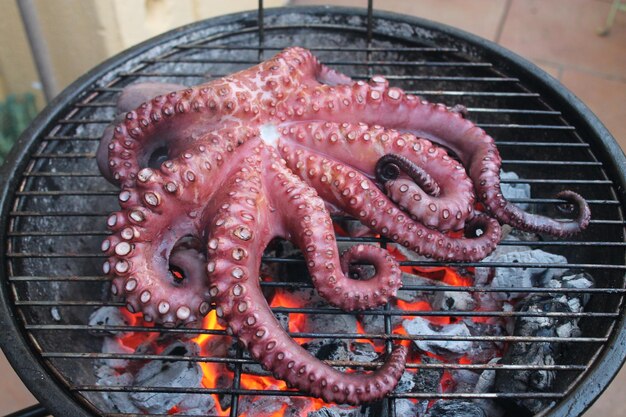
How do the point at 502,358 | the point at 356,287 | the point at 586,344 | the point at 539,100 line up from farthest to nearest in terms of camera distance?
the point at 539,100, the point at 502,358, the point at 586,344, the point at 356,287

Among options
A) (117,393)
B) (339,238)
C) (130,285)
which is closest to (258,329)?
(130,285)

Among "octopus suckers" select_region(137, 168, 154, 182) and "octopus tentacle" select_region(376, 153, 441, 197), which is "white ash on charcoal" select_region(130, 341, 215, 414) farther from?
"octopus tentacle" select_region(376, 153, 441, 197)

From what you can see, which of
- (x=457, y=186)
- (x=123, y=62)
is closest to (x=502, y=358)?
(x=457, y=186)

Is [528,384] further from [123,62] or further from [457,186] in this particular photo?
[123,62]

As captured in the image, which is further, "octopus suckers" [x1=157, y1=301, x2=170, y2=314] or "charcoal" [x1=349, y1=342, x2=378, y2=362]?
"charcoal" [x1=349, y1=342, x2=378, y2=362]

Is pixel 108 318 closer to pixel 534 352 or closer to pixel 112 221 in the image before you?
pixel 112 221

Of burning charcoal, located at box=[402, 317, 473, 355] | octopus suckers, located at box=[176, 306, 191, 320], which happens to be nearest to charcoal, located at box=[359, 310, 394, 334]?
burning charcoal, located at box=[402, 317, 473, 355]

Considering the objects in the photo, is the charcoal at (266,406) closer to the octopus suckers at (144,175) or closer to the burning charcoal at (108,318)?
the burning charcoal at (108,318)
